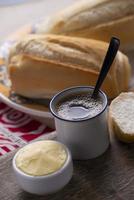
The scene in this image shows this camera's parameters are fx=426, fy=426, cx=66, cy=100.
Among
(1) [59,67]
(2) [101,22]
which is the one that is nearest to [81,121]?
(1) [59,67]

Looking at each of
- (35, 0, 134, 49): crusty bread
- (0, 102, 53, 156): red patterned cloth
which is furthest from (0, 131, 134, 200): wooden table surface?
(35, 0, 134, 49): crusty bread

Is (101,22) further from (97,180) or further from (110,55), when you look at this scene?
(97,180)

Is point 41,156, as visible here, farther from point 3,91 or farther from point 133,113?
point 3,91

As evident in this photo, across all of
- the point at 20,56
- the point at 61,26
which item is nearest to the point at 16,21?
the point at 61,26

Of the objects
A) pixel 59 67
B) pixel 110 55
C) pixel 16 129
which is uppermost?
pixel 110 55

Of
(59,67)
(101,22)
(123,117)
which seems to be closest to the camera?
(123,117)

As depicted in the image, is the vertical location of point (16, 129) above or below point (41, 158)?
below
